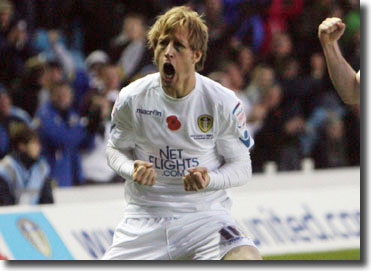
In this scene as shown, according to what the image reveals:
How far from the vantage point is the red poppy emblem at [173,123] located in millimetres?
4609

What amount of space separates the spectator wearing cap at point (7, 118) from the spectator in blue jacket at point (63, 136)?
201mm

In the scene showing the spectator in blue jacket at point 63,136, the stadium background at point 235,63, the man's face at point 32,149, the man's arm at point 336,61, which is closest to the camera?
the man's arm at point 336,61

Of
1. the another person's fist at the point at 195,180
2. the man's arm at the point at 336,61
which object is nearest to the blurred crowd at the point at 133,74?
the another person's fist at the point at 195,180

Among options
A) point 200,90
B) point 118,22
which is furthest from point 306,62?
point 200,90

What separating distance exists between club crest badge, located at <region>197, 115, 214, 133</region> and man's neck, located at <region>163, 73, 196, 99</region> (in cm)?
17

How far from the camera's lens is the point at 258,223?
7.37 m

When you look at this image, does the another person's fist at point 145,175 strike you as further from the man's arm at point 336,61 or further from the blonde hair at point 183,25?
the man's arm at point 336,61

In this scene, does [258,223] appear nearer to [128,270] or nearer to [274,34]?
[128,270]

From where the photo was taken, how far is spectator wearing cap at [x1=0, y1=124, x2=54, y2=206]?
686cm

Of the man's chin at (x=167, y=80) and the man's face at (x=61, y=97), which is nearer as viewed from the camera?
the man's chin at (x=167, y=80)

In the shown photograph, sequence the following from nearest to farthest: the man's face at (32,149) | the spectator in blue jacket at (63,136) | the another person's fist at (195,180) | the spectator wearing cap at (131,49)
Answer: the another person's fist at (195,180)
the man's face at (32,149)
the spectator in blue jacket at (63,136)
the spectator wearing cap at (131,49)

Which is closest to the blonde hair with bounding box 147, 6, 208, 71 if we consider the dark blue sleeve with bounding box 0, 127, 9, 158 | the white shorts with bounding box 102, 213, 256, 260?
the white shorts with bounding box 102, 213, 256, 260

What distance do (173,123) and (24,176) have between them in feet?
9.09

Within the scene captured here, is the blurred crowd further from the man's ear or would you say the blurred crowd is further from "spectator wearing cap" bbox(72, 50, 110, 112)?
the man's ear
